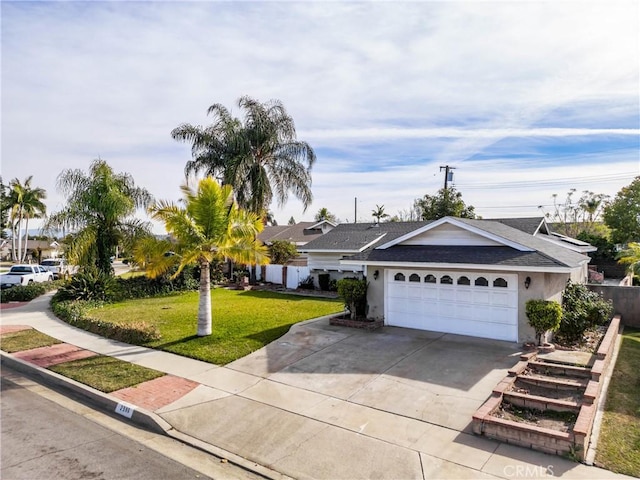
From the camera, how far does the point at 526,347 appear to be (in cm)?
1133

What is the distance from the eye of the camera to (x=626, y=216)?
34062 mm

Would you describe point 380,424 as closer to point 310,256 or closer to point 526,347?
point 526,347

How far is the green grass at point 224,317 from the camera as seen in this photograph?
12078 mm

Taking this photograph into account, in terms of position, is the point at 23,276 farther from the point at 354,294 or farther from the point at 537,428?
the point at 537,428

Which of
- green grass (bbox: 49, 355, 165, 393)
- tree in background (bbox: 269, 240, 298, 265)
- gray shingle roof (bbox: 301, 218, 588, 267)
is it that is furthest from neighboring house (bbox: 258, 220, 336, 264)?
green grass (bbox: 49, 355, 165, 393)

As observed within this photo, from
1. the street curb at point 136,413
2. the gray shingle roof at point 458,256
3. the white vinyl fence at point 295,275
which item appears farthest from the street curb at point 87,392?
the white vinyl fence at point 295,275

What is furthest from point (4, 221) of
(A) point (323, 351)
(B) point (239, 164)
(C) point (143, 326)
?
(A) point (323, 351)

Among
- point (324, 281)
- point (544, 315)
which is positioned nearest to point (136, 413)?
point (544, 315)

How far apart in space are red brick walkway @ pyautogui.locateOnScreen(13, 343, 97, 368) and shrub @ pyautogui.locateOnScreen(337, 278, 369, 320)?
26.0 ft

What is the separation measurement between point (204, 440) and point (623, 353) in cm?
1133

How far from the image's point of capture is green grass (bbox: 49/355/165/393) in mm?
9359

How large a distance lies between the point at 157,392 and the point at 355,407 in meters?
4.24

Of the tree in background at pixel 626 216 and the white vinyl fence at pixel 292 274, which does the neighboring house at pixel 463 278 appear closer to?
the white vinyl fence at pixel 292 274

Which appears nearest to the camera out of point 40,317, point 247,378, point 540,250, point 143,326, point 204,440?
point 204,440
